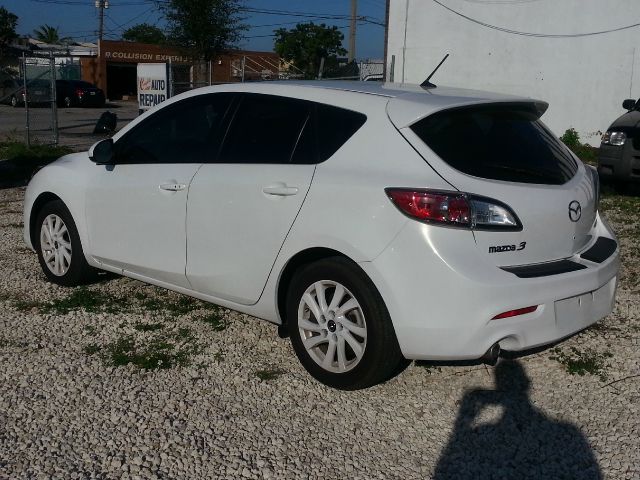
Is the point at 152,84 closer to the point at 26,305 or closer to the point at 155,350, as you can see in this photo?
the point at 26,305

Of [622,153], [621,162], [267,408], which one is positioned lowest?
[267,408]

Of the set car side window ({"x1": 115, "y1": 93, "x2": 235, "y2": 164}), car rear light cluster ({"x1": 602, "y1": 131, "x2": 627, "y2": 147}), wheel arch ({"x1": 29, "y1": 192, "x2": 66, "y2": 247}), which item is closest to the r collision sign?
car rear light cluster ({"x1": 602, "y1": 131, "x2": 627, "y2": 147})

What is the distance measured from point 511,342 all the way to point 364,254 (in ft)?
2.83

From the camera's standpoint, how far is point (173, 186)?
481cm

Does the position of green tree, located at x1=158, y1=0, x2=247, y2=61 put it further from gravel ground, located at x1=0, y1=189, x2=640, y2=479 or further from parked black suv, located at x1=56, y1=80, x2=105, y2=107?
gravel ground, located at x1=0, y1=189, x2=640, y2=479

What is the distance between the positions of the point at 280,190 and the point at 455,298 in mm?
1210

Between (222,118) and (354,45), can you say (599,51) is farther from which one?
(354,45)

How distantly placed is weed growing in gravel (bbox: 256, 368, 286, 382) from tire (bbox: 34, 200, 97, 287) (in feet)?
6.66

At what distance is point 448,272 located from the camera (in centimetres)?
354

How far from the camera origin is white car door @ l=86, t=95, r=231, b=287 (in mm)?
4828

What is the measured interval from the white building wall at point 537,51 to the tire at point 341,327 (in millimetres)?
15997

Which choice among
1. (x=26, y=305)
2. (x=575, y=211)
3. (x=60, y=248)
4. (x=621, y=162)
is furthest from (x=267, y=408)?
(x=621, y=162)

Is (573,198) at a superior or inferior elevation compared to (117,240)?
superior

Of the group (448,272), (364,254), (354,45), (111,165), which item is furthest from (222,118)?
(354,45)
